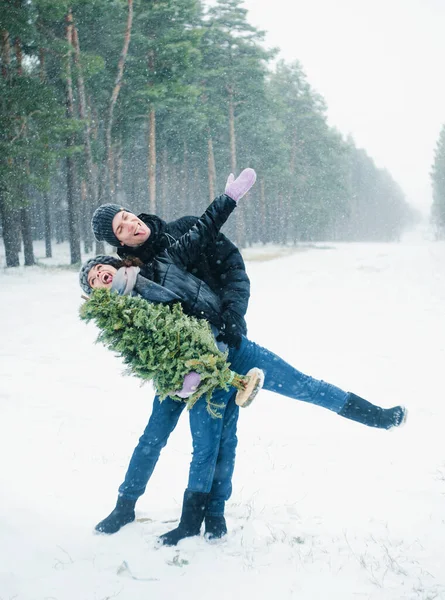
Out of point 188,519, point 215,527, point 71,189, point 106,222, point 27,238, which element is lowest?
point 215,527

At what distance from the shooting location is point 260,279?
59.1 feet

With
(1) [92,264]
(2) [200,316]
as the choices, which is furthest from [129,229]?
(2) [200,316]

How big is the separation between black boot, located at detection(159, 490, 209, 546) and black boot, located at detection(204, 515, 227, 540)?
11cm

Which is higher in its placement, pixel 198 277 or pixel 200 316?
pixel 198 277

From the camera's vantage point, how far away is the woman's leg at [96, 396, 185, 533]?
3.06 metres

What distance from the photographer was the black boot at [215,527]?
3.00 meters

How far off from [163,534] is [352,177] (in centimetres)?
7787

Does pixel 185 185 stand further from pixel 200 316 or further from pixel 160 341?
pixel 160 341

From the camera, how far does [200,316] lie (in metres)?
2.83

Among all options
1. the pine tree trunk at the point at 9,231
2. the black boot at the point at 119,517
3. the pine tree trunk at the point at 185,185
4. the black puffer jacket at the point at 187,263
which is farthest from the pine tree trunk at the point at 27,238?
the black puffer jacket at the point at 187,263

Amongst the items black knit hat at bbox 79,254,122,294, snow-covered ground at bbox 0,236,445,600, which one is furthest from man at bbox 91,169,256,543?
snow-covered ground at bbox 0,236,445,600

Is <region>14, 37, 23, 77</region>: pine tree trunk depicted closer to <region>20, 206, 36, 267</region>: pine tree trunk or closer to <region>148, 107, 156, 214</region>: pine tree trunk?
<region>20, 206, 36, 267</region>: pine tree trunk

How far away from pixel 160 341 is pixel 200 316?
1.08ft

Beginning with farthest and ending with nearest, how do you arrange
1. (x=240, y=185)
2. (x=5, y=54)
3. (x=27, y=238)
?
1. (x=27, y=238)
2. (x=5, y=54)
3. (x=240, y=185)
